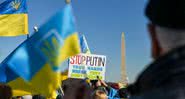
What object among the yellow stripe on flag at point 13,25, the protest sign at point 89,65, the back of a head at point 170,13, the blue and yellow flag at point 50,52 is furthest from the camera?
the yellow stripe on flag at point 13,25

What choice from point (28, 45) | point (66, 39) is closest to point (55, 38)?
point (66, 39)

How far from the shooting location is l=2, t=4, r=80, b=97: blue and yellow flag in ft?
12.3

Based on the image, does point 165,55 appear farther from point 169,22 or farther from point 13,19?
point 13,19

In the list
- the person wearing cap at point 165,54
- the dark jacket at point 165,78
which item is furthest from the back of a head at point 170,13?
the dark jacket at point 165,78

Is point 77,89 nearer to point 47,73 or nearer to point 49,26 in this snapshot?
point 47,73

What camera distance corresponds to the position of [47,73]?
394 centimetres

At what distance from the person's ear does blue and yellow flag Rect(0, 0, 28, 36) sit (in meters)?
10.4

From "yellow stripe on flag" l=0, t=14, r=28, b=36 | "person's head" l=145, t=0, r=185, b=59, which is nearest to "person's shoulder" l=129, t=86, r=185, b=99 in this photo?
"person's head" l=145, t=0, r=185, b=59

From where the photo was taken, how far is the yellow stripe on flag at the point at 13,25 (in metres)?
12.4

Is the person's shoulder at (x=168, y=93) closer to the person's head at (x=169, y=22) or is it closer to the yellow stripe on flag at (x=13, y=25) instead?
the person's head at (x=169, y=22)

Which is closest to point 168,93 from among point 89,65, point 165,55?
point 165,55

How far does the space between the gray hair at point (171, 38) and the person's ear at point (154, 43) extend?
0.18 ft

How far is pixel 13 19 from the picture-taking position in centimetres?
1320

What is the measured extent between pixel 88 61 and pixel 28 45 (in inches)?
235
